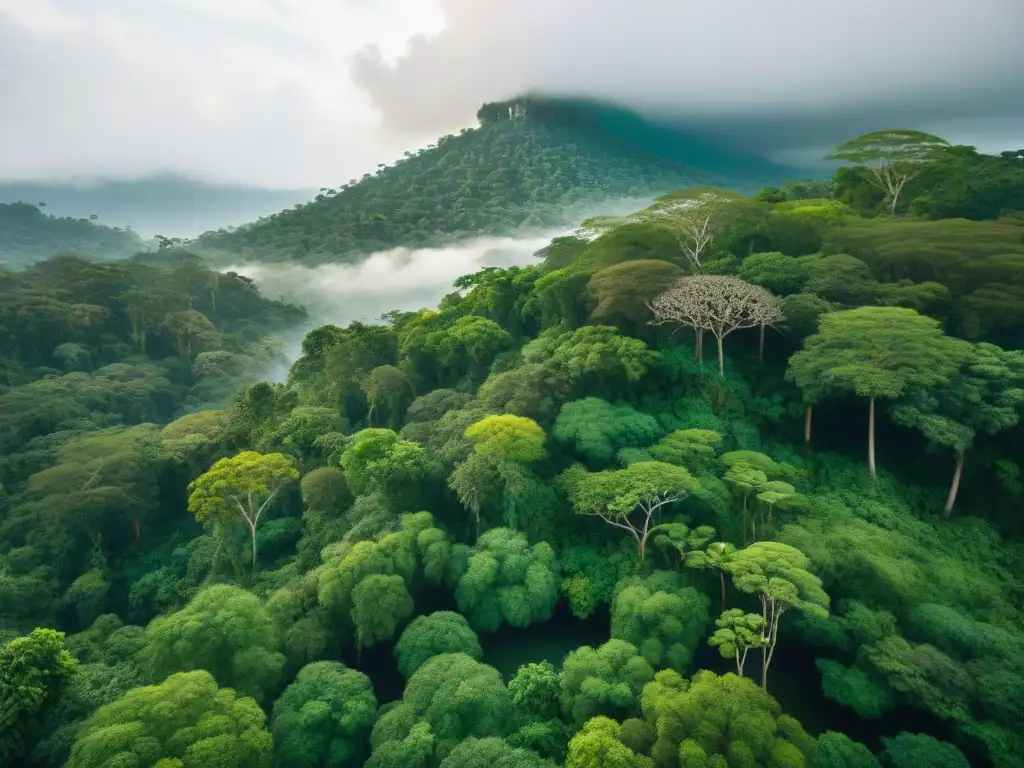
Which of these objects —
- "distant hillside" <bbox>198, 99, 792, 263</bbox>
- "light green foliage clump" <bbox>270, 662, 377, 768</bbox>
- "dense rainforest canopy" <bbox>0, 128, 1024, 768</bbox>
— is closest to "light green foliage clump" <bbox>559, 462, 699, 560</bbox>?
"dense rainforest canopy" <bbox>0, 128, 1024, 768</bbox>

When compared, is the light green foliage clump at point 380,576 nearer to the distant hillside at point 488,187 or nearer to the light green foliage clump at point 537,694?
the light green foliage clump at point 537,694

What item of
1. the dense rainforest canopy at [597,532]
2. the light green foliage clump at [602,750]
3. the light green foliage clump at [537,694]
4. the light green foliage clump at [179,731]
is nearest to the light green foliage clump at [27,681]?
the dense rainforest canopy at [597,532]

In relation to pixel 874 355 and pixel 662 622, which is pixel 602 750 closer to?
pixel 662 622

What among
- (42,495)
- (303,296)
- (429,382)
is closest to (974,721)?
(429,382)

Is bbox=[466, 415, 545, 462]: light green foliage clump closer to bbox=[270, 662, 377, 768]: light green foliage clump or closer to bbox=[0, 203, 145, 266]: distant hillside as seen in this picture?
bbox=[270, 662, 377, 768]: light green foliage clump

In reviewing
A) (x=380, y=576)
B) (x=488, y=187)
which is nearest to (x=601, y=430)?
(x=380, y=576)

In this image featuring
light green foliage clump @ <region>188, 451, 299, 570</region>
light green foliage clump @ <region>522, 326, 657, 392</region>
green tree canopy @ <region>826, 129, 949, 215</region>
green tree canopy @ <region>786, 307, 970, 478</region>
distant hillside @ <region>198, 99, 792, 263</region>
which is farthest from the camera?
distant hillside @ <region>198, 99, 792, 263</region>

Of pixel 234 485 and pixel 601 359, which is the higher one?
pixel 601 359
